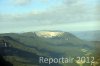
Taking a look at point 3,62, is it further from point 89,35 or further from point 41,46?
point 89,35

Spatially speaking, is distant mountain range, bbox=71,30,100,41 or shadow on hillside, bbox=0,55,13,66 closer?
distant mountain range, bbox=71,30,100,41

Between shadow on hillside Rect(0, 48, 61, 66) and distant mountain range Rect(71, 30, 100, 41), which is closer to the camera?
distant mountain range Rect(71, 30, 100, 41)

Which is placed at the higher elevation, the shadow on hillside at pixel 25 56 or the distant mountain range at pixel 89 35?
the distant mountain range at pixel 89 35

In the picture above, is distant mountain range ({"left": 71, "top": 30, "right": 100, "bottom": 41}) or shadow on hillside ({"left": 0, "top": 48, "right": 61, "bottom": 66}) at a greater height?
distant mountain range ({"left": 71, "top": 30, "right": 100, "bottom": 41})

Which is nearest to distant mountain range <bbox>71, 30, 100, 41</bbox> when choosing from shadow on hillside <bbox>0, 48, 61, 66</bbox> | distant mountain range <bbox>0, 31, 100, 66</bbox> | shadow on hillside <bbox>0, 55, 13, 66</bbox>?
distant mountain range <bbox>0, 31, 100, 66</bbox>

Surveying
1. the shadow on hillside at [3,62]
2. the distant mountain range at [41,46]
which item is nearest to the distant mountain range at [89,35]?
the distant mountain range at [41,46]

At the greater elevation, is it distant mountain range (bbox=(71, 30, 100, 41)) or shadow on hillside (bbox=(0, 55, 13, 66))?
distant mountain range (bbox=(71, 30, 100, 41))

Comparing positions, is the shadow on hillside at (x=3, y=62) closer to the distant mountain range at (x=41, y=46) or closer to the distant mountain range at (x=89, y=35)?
the distant mountain range at (x=41, y=46)

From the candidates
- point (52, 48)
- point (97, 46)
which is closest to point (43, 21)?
point (52, 48)

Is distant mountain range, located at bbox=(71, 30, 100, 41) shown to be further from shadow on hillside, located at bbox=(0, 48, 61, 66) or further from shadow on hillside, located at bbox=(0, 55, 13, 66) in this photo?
shadow on hillside, located at bbox=(0, 55, 13, 66)

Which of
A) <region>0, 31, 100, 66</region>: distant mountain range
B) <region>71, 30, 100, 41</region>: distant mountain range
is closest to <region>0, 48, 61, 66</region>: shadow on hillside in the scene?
<region>0, 31, 100, 66</region>: distant mountain range
